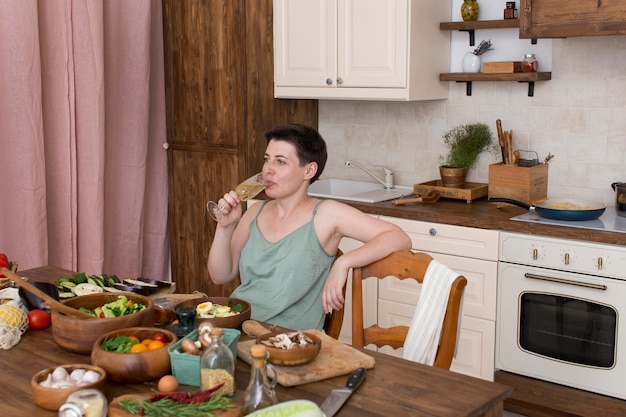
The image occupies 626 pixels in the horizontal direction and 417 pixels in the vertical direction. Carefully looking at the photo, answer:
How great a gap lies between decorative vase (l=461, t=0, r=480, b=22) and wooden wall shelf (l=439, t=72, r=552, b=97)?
27 centimetres

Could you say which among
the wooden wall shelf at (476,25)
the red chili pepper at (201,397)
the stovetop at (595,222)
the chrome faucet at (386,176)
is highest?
the wooden wall shelf at (476,25)

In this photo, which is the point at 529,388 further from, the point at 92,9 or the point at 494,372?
the point at 92,9

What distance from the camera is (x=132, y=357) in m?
1.72

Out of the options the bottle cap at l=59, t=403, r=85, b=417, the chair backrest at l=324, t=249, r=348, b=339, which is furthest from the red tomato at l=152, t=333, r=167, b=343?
the chair backrest at l=324, t=249, r=348, b=339

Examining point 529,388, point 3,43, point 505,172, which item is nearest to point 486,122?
point 505,172

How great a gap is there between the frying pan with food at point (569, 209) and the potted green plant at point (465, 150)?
0.48 m

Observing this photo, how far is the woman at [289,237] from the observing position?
8.15ft

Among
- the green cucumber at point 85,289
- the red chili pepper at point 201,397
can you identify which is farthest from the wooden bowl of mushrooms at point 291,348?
the green cucumber at point 85,289

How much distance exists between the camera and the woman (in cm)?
248

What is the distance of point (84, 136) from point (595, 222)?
2492mm

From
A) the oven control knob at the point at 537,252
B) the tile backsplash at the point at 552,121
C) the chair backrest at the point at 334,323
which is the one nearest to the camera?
the chair backrest at the point at 334,323

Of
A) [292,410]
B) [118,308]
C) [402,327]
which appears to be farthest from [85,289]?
[292,410]

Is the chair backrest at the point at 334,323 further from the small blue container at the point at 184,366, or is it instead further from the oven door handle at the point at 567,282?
the oven door handle at the point at 567,282

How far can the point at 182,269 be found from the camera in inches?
179
